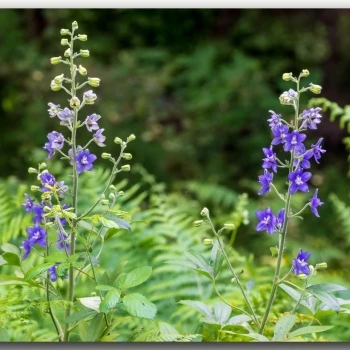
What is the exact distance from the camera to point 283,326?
1.61 m

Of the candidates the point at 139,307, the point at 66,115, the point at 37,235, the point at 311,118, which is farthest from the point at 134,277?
the point at 311,118

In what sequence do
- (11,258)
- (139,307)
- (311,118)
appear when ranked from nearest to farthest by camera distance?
(139,307) → (311,118) → (11,258)

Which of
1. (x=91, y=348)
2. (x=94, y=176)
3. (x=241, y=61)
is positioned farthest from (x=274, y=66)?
(x=91, y=348)

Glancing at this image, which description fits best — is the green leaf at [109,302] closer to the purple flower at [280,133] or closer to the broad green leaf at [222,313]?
the broad green leaf at [222,313]

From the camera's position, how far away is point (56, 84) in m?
1.56

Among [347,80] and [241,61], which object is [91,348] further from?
[347,80]

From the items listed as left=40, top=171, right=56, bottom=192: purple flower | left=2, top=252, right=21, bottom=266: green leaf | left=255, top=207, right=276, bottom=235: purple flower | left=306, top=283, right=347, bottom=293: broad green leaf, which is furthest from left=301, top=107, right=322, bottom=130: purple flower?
left=2, top=252, right=21, bottom=266: green leaf

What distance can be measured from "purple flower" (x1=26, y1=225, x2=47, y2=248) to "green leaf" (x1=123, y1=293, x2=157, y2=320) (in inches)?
10.8

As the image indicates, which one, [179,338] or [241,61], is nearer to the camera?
[179,338]

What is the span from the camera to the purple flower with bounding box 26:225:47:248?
1.65 m

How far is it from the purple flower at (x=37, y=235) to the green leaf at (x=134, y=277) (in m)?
0.23

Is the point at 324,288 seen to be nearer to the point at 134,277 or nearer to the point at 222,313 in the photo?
the point at 222,313

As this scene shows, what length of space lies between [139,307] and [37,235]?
13.3 inches

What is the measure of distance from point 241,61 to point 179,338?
13.5 ft
